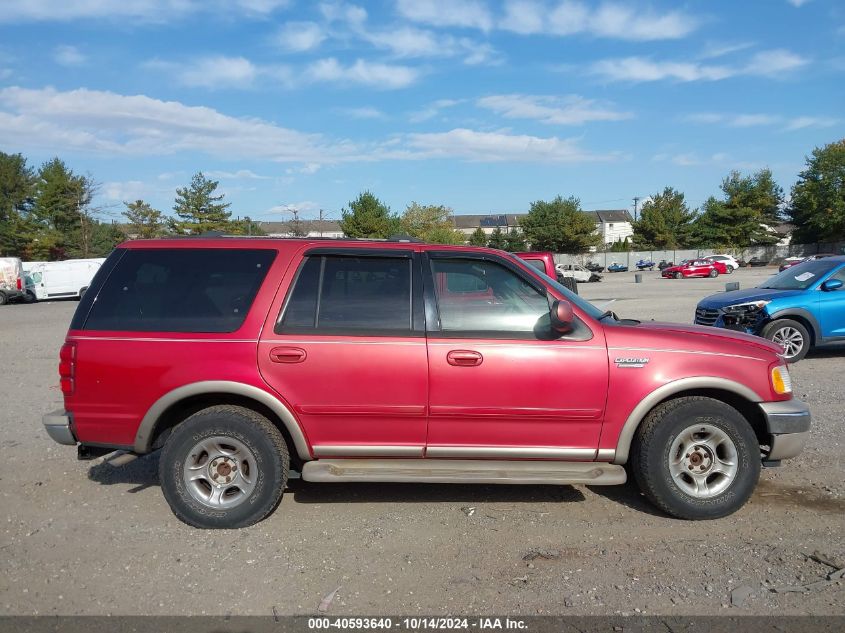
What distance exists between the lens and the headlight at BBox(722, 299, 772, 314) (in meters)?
9.64

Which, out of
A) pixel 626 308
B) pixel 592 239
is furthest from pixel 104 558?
pixel 592 239

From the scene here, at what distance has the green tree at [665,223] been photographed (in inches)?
3182

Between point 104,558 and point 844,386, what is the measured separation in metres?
8.36

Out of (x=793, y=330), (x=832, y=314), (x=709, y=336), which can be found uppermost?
(x=709, y=336)

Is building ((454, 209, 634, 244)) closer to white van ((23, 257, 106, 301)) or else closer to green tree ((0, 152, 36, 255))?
green tree ((0, 152, 36, 255))

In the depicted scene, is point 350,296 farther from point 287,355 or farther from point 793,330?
point 793,330

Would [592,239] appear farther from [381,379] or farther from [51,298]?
[381,379]

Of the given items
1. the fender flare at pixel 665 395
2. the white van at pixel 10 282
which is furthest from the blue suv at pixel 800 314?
the white van at pixel 10 282

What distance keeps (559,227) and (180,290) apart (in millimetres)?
76240

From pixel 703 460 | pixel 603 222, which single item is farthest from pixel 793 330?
pixel 603 222

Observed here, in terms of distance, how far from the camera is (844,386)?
811cm

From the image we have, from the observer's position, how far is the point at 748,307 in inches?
384

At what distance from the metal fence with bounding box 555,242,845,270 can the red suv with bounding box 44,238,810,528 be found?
71675 mm

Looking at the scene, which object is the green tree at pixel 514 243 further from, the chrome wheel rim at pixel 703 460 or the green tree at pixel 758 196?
the chrome wheel rim at pixel 703 460
